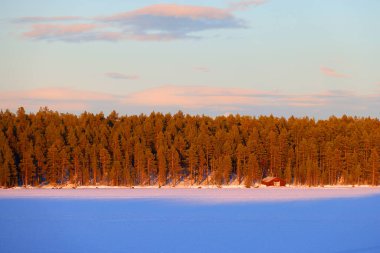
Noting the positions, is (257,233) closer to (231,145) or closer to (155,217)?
(155,217)

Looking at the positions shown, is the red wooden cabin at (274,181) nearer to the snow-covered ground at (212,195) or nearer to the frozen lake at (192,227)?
the snow-covered ground at (212,195)

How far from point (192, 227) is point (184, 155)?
85846mm

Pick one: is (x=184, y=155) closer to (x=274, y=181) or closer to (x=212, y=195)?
(x=274, y=181)

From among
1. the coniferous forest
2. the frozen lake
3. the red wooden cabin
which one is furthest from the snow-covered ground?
the coniferous forest

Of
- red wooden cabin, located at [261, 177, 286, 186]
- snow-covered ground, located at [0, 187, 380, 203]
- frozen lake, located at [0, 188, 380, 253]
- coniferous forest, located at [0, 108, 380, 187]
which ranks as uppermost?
coniferous forest, located at [0, 108, 380, 187]

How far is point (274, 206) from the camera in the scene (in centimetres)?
7138

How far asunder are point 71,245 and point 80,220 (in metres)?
15.0

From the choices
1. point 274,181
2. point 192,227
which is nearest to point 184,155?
point 274,181

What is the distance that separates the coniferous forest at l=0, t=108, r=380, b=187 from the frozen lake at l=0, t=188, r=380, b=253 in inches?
2150

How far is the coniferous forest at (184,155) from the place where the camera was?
132 metres

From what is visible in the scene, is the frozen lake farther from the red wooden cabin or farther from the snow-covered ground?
the red wooden cabin

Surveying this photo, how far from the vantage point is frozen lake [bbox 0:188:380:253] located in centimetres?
4178

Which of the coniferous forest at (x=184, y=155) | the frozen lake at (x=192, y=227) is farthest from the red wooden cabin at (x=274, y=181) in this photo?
the frozen lake at (x=192, y=227)

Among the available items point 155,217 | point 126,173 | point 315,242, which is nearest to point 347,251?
point 315,242
